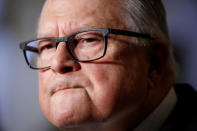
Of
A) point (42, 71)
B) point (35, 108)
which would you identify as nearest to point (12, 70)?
point (35, 108)

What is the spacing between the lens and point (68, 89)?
109 centimetres

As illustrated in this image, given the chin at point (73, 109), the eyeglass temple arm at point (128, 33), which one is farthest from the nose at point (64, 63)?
the eyeglass temple arm at point (128, 33)

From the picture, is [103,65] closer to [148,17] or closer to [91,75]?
[91,75]

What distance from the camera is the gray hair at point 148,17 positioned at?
1.23m

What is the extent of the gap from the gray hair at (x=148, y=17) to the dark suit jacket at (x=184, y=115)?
18 centimetres

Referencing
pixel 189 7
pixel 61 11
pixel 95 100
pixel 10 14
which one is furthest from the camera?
pixel 10 14

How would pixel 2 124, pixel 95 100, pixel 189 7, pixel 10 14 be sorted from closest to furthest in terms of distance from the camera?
pixel 95 100, pixel 189 7, pixel 2 124, pixel 10 14

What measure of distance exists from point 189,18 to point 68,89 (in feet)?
5.32

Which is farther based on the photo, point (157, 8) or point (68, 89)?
point (157, 8)

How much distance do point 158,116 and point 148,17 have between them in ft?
1.79

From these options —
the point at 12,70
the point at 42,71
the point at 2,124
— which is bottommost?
the point at 2,124

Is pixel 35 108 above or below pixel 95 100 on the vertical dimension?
below

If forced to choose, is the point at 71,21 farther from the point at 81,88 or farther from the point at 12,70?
the point at 12,70

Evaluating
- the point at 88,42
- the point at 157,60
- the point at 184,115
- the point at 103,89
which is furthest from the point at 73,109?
the point at 184,115
